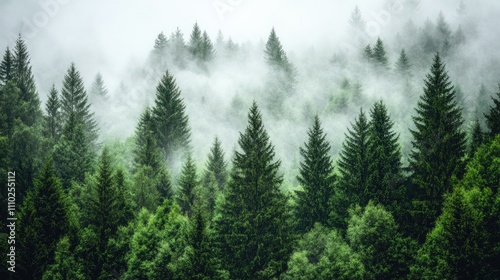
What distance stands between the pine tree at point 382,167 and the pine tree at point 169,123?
108 ft

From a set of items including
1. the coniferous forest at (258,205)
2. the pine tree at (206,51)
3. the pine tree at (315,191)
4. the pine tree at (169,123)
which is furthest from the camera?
the pine tree at (206,51)

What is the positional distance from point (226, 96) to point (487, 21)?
96.4m

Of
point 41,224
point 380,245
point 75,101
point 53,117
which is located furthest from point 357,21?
point 41,224

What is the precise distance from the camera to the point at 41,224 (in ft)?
123

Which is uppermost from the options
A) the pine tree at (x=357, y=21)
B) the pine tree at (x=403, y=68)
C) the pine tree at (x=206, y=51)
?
the pine tree at (x=357, y=21)

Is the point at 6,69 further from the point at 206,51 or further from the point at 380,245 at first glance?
the point at 380,245

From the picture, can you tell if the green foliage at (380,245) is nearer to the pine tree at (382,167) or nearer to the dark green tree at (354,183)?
the pine tree at (382,167)

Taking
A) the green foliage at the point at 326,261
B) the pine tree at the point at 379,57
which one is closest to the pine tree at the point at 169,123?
the green foliage at the point at 326,261

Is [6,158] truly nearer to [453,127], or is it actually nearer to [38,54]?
[453,127]

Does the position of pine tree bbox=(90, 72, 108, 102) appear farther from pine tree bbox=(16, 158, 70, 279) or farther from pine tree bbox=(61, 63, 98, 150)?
pine tree bbox=(16, 158, 70, 279)

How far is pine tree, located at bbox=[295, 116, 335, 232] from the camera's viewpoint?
39750 millimetres

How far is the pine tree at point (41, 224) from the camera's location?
3603 centimetres

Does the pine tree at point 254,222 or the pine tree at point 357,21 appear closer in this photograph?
the pine tree at point 254,222

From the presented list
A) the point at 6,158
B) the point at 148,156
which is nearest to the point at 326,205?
the point at 148,156
